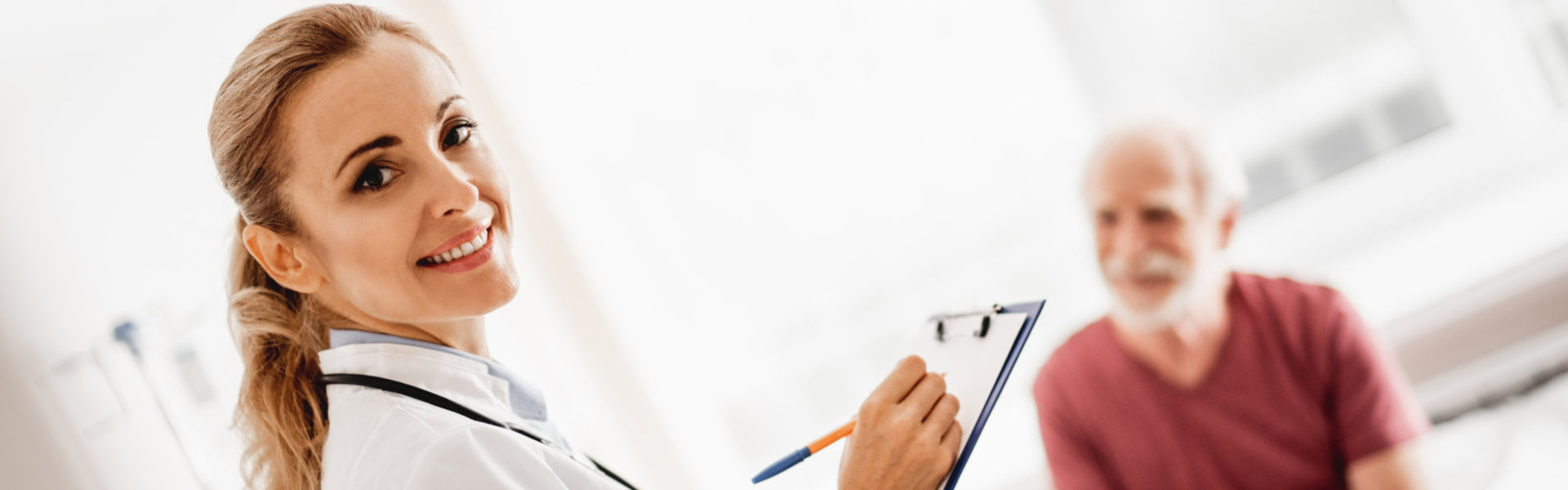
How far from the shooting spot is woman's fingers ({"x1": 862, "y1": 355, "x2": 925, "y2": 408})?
88 cm

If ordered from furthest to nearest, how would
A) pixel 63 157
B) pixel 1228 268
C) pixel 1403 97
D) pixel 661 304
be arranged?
pixel 661 304 → pixel 1403 97 → pixel 1228 268 → pixel 63 157

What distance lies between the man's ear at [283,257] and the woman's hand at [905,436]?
1.83 feet

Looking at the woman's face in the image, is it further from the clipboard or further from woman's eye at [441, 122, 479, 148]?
the clipboard

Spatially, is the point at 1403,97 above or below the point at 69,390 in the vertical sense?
below

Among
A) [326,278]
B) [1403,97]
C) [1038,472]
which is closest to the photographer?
[326,278]

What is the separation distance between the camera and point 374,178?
2.92ft

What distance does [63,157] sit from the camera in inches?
50.1

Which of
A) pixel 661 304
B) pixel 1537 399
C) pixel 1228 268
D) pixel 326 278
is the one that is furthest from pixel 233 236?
pixel 1537 399

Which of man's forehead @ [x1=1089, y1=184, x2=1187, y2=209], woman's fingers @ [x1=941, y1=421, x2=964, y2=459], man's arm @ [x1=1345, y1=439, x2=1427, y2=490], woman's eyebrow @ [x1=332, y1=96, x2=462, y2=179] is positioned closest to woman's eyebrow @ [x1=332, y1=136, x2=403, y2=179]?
woman's eyebrow @ [x1=332, y1=96, x2=462, y2=179]

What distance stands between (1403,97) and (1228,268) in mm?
846

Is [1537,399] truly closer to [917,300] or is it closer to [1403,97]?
[1403,97]

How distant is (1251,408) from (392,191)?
3.81ft

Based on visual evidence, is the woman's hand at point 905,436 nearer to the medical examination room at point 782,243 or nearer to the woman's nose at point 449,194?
the medical examination room at point 782,243

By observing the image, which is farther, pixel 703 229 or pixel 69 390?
pixel 703 229
